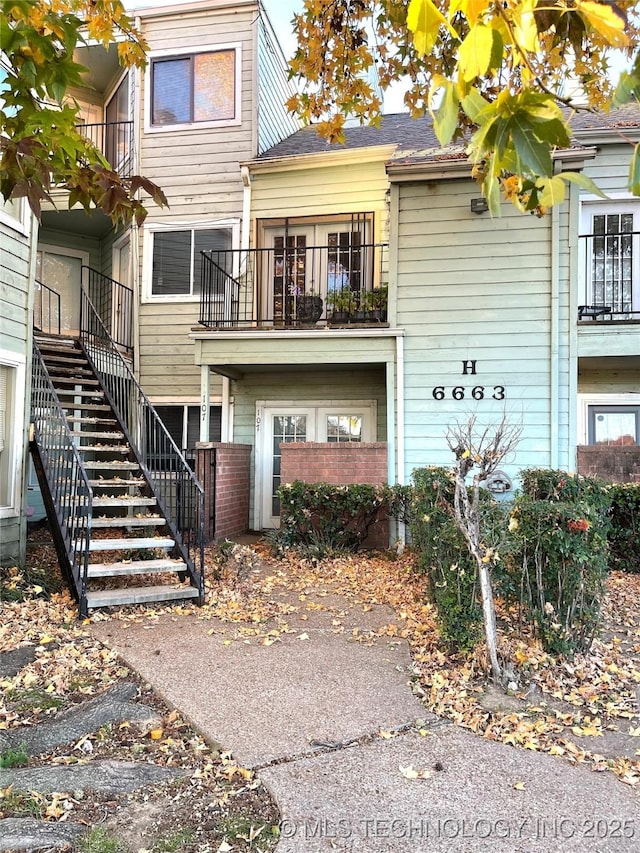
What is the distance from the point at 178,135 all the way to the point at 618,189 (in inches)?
292

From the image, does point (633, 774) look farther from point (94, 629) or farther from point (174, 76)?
point (174, 76)

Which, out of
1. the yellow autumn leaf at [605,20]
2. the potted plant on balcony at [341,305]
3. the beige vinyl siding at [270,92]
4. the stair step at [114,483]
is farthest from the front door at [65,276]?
the yellow autumn leaf at [605,20]

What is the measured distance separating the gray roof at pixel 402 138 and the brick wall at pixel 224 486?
4.87 metres

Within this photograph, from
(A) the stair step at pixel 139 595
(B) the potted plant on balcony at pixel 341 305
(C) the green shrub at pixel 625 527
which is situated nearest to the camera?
(A) the stair step at pixel 139 595

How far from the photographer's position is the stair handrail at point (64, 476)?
211 inches

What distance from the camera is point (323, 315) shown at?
9391 mm

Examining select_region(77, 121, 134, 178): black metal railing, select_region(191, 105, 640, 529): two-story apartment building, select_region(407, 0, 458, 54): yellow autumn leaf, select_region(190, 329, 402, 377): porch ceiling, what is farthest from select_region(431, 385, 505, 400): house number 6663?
select_region(77, 121, 134, 178): black metal railing

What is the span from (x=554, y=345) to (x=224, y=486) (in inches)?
198

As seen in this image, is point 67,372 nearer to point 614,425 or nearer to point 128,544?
point 128,544

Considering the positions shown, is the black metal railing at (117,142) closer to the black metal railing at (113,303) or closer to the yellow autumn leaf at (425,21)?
the black metal railing at (113,303)

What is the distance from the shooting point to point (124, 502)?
6.46 metres

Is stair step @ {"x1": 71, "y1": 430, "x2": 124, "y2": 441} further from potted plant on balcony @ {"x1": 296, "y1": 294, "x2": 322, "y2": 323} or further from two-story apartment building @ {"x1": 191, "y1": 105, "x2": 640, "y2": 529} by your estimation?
potted plant on balcony @ {"x1": 296, "y1": 294, "x2": 322, "y2": 323}

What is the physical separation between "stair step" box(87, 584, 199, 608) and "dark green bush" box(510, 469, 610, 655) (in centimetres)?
310

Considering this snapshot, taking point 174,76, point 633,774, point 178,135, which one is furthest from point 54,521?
point 174,76
